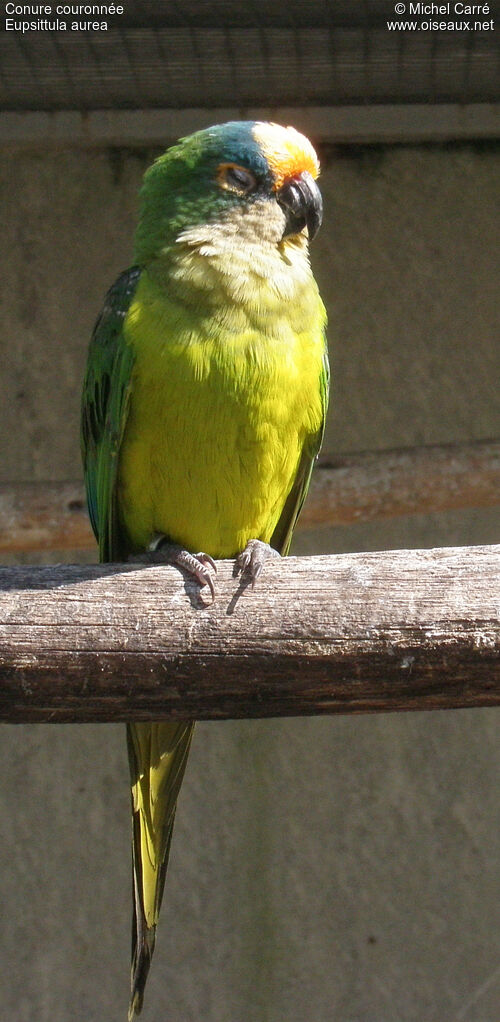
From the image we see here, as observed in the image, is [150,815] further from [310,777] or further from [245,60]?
[245,60]

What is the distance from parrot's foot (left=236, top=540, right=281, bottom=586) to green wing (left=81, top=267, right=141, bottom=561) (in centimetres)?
48

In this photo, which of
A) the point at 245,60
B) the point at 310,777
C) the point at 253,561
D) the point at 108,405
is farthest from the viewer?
the point at 310,777

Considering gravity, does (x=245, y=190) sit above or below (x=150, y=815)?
above

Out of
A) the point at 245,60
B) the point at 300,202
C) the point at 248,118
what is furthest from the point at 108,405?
the point at 248,118

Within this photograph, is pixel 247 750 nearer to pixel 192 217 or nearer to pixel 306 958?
pixel 306 958

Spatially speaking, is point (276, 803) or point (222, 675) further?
point (276, 803)

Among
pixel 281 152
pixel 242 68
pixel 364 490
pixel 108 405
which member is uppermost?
pixel 242 68

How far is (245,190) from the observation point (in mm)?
2596

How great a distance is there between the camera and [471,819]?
432 cm

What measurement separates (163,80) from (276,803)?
2901 mm

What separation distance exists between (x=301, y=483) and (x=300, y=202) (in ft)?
2.42

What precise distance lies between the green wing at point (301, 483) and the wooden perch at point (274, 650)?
88cm

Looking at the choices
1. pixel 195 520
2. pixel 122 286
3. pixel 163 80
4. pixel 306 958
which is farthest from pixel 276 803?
pixel 163 80

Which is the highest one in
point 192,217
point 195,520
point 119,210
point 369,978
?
point 192,217
